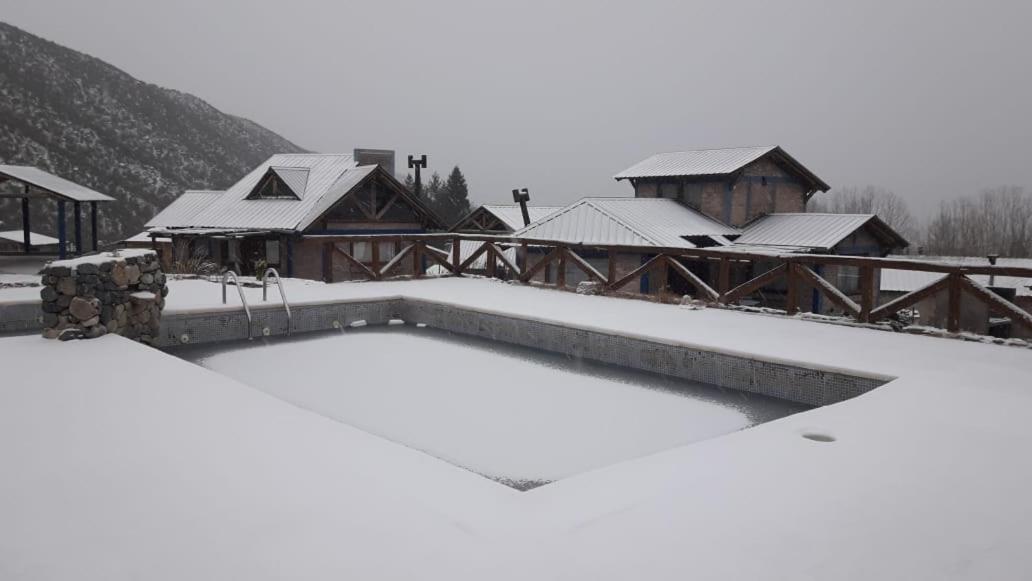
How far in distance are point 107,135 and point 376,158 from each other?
51970mm

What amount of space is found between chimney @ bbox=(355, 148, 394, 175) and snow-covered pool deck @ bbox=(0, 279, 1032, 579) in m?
23.9

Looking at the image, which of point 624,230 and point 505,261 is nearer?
point 505,261

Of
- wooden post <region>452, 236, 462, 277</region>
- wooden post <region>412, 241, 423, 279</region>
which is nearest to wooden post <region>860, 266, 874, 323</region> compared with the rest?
wooden post <region>452, 236, 462, 277</region>

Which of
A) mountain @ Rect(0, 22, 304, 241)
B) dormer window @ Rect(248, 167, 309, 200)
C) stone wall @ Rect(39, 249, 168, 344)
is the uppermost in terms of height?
mountain @ Rect(0, 22, 304, 241)

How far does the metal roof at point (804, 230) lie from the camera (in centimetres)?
2359

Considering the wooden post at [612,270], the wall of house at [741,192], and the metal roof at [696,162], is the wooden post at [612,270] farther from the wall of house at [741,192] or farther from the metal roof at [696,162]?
the wall of house at [741,192]

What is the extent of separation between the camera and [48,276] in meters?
7.23

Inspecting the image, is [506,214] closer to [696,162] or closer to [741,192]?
[696,162]

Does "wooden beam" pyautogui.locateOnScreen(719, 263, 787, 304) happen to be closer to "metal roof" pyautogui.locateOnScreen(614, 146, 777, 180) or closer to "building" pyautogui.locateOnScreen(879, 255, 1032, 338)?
"building" pyautogui.locateOnScreen(879, 255, 1032, 338)

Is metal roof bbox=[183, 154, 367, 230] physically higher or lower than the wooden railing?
higher

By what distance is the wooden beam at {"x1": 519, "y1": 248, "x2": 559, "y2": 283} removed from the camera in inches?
483

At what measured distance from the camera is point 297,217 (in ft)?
81.3

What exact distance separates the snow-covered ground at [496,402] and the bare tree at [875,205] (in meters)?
55.4

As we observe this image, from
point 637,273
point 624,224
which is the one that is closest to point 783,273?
point 637,273
